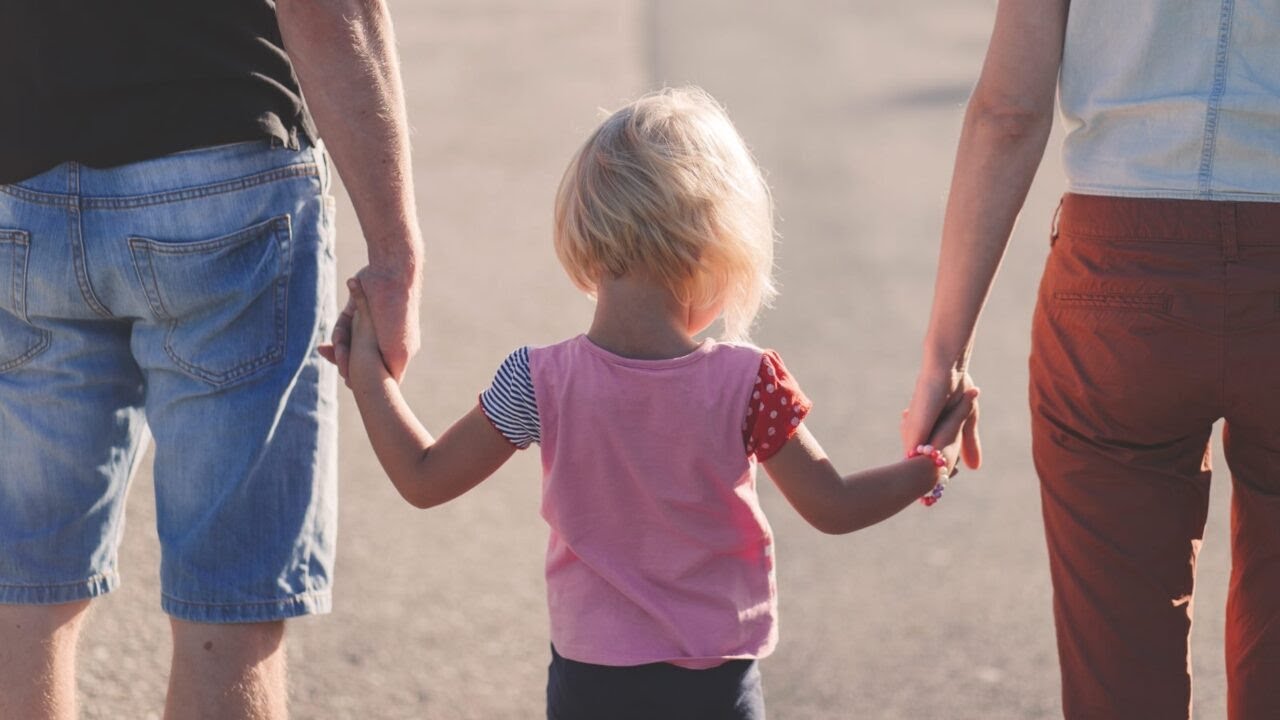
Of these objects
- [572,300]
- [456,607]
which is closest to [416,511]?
[456,607]

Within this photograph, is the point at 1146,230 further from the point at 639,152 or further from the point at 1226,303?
the point at 639,152

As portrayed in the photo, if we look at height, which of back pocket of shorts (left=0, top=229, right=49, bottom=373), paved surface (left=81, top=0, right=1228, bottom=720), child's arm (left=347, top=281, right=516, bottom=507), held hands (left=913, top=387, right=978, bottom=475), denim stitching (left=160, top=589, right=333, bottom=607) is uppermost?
back pocket of shorts (left=0, top=229, right=49, bottom=373)

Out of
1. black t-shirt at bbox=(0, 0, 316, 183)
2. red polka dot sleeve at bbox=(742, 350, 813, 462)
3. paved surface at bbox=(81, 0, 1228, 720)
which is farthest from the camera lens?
paved surface at bbox=(81, 0, 1228, 720)

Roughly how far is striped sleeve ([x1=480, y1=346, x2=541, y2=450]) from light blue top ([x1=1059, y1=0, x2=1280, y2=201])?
36.8 inches

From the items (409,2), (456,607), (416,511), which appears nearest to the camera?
(456,607)

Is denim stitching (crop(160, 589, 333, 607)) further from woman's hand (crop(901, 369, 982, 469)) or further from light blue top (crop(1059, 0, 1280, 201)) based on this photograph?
light blue top (crop(1059, 0, 1280, 201))

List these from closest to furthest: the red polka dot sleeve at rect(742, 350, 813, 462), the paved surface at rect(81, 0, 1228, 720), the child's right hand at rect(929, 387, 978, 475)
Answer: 1. the red polka dot sleeve at rect(742, 350, 813, 462)
2. the child's right hand at rect(929, 387, 978, 475)
3. the paved surface at rect(81, 0, 1228, 720)

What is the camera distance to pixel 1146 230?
8.59 feet

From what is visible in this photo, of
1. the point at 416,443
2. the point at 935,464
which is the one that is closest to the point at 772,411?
the point at 935,464

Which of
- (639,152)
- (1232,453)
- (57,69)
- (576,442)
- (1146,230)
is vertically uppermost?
(57,69)

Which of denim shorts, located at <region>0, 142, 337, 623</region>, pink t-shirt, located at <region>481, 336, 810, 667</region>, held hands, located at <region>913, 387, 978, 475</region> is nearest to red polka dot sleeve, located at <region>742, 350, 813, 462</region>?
pink t-shirt, located at <region>481, 336, 810, 667</region>

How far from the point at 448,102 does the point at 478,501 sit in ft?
28.6

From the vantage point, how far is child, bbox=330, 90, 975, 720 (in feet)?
8.16

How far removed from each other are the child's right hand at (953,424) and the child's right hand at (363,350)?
0.93 metres
